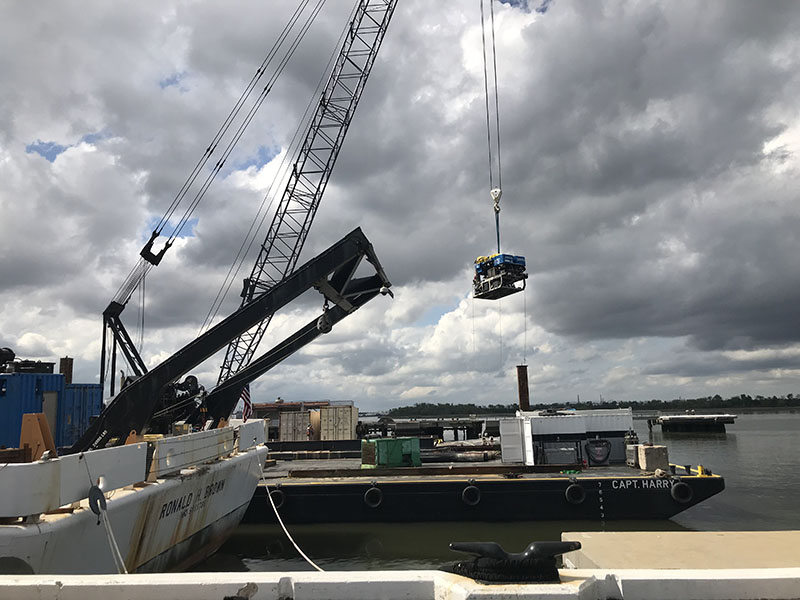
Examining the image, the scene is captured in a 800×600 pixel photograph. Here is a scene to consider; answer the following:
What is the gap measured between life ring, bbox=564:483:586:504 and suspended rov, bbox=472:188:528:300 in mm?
8621

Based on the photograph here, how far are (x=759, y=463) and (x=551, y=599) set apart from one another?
4384cm

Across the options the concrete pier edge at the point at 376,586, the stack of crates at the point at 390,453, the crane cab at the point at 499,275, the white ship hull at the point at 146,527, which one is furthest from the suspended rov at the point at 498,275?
the concrete pier edge at the point at 376,586

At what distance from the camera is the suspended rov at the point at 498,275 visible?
2377cm

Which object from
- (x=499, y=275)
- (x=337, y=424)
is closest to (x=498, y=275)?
(x=499, y=275)

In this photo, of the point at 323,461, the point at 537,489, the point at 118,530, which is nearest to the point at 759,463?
the point at 537,489

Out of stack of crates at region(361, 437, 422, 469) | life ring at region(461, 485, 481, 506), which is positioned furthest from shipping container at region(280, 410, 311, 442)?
life ring at region(461, 485, 481, 506)

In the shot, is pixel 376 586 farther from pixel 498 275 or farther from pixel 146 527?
pixel 498 275

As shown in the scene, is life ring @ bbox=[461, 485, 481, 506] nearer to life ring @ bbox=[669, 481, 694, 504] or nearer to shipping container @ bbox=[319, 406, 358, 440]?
life ring @ bbox=[669, 481, 694, 504]

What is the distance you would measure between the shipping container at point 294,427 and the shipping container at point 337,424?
1.63 meters

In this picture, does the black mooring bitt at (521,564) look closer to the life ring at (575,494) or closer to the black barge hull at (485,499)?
the black barge hull at (485,499)

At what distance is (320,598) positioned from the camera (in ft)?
11.6

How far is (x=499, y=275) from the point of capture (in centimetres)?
2384

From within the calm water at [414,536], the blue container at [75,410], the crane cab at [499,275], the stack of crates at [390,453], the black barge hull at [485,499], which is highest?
the crane cab at [499,275]

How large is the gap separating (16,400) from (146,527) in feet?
31.4
